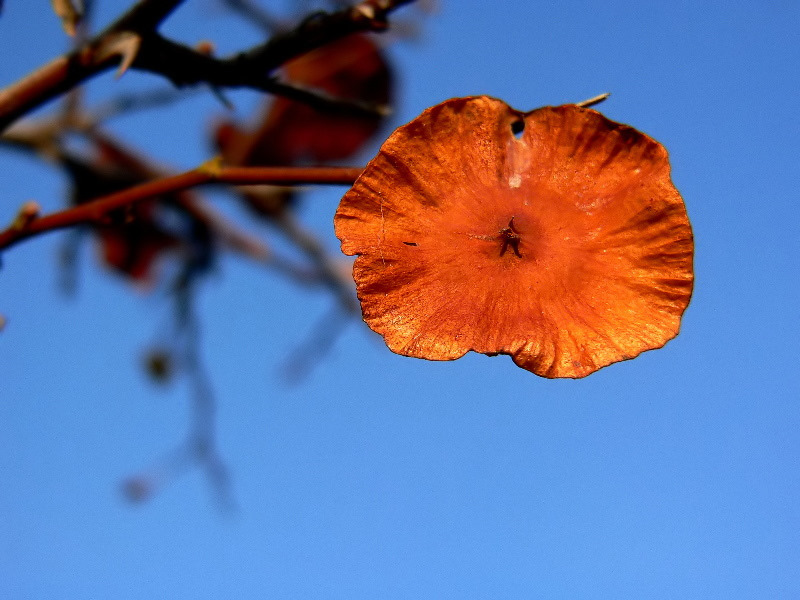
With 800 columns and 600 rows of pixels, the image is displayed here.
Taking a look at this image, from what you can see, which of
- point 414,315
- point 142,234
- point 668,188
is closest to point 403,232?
point 414,315

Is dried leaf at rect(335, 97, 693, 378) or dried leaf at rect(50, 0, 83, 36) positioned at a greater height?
dried leaf at rect(50, 0, 83, 36)

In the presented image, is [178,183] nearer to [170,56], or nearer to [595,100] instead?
[170,56]

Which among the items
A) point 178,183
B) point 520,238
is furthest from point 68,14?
point 520,238

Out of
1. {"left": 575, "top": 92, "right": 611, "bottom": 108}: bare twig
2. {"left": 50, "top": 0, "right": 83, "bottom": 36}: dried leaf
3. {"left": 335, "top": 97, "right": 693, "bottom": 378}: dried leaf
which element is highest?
{"left": 50, "top": 0, "right": 83, "bottom": 36}: dried leaf

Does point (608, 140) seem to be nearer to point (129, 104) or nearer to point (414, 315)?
point (414, 315)

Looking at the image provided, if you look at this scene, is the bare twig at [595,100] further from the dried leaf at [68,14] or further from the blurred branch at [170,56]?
the dried leaf at [68,14]

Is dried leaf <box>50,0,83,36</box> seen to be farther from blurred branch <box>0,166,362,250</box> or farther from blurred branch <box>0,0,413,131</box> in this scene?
blurred branch <box>0,166,362,250</box>

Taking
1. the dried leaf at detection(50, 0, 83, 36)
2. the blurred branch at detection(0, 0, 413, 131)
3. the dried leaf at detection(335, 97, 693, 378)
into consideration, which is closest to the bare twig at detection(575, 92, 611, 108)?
the dried leaf at detection(335, 97, 693, 378)
